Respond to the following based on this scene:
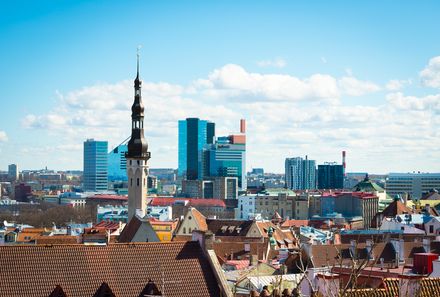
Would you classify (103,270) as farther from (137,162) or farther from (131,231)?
(137,162)

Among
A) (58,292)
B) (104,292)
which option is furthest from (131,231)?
(58,292)

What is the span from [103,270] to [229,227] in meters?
63.3

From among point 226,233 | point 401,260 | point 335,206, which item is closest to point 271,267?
point 401,260

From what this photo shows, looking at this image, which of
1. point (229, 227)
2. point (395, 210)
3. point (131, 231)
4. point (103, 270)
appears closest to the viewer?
point (103, 270)

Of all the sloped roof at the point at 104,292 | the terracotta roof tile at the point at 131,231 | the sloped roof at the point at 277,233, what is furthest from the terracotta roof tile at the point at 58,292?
the sloped roof at the point at 277,233

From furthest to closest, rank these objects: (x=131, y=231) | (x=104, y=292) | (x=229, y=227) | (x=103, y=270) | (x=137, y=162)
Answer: (x=229, y=227) → (x=137, y=162) → (x=131, y=231) → (x=103, y=270) → (x=104, y=292)

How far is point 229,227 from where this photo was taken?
94.7 m

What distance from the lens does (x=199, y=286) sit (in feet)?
106

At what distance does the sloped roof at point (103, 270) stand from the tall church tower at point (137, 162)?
188ft

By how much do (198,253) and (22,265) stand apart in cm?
655

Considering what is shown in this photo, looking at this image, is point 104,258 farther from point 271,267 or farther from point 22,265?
point 271,267

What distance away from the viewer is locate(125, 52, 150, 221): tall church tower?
91562 millimetres

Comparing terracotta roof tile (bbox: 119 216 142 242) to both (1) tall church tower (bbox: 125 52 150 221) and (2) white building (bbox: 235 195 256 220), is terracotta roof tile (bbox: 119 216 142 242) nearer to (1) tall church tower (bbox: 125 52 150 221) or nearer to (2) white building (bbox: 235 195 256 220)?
(1) tall church tower (bbox: 125 52 150 221)

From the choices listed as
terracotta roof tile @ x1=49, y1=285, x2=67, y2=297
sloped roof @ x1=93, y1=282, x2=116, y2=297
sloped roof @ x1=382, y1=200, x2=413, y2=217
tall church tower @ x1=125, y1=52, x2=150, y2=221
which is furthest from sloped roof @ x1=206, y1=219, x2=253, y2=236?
terracotta roof tile @ x1=49, y1=285, x2=67, y2=297
